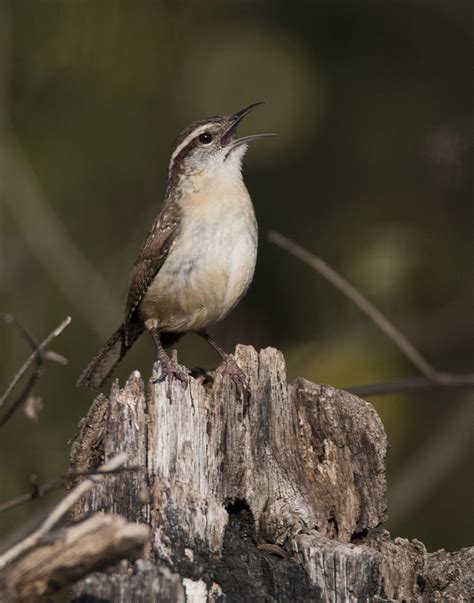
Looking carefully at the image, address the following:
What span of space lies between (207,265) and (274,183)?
11.2ft

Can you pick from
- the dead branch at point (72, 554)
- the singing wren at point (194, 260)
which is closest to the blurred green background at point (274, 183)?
the singing wren at point (194, 260)

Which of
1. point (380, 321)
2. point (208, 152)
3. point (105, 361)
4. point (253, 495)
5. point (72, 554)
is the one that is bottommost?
point (72, 554)

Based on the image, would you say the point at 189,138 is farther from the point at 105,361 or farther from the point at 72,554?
the point at 72,554

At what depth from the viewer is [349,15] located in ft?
30.2

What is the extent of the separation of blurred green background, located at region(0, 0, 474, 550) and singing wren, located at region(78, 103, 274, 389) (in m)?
1.25

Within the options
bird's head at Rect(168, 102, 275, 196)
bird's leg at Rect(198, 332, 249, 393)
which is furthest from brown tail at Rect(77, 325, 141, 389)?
bird's leg at Rect(198, 332, 249, 393)

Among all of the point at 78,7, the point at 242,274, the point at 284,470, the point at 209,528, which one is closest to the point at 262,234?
the point at 78,7

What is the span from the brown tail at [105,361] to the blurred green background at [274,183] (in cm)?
113

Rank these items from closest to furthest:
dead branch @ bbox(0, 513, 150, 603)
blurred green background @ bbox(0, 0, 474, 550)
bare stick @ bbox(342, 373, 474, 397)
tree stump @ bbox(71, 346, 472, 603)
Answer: dead branch @ bbox(0, 513, 150, 603)
tree stump @ bbox(71, 346, 472, 603)
bare stick @ bbox(342, 373, 474, 397)
blurred green background @ bbox(0, 0, 474, 550)

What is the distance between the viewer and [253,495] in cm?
402

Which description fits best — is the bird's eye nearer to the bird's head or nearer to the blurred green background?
the bird's head

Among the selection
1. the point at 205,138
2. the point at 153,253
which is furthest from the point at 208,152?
the point at 153,253

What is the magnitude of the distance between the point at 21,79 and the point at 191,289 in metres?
3.47

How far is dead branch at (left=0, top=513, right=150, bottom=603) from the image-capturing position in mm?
2828
